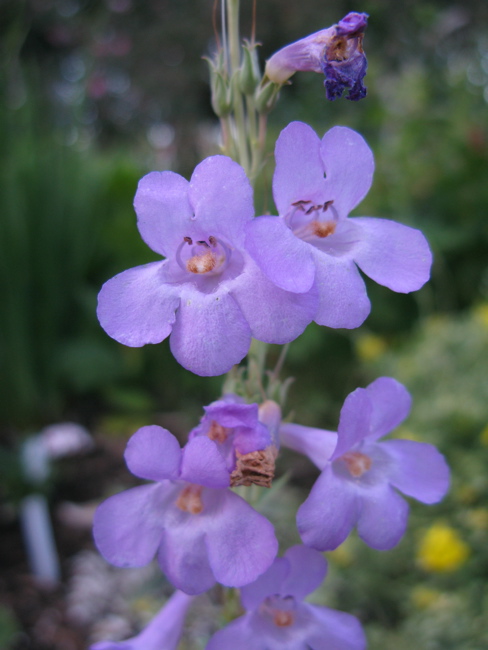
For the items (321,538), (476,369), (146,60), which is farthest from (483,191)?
(146,60)

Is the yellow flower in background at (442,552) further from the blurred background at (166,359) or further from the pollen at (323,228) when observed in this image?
the pollen at (323,228)

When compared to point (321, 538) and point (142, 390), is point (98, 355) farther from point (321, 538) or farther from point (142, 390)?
point (321, 538)

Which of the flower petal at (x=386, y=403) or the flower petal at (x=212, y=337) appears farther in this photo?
the flower petal at (x=386, y=403)

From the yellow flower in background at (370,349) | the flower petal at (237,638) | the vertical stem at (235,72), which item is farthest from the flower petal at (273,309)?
the yellow flower in background at (370,349)

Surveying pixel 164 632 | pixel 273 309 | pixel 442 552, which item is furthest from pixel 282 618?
pixel 442 552

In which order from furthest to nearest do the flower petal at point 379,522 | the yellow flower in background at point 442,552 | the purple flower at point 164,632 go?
the yellow flower in background at point 442,552
the purple flower at point 164,632
the flower petal at point 379,522

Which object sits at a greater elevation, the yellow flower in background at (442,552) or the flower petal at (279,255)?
the flower petal at (279,255)
